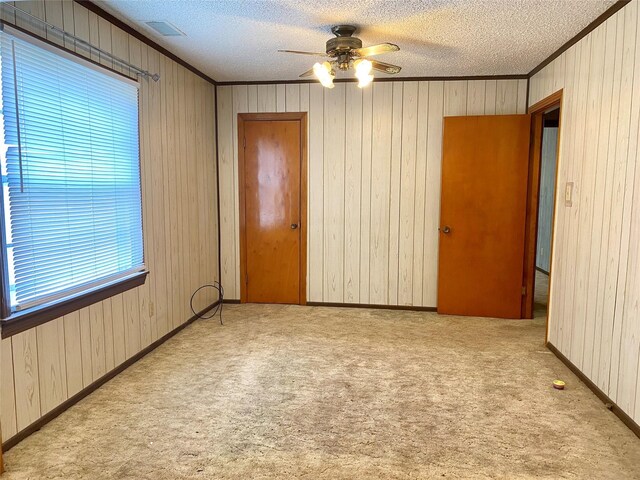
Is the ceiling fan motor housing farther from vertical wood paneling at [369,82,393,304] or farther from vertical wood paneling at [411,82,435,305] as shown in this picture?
vertical wood paneling at [411,82,435,305]

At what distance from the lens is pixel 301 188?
490cm

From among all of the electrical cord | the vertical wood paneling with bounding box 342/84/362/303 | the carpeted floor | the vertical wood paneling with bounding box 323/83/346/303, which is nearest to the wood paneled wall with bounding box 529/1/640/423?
the carpeted floor

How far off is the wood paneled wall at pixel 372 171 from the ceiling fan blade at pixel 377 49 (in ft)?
5.42

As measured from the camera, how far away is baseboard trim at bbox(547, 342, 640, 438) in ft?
7.91

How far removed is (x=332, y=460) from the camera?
2.13 m

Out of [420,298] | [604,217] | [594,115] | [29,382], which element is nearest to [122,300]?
[29,382]

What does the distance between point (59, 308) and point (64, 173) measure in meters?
0.79

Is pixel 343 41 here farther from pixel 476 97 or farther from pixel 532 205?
pixel 532 205

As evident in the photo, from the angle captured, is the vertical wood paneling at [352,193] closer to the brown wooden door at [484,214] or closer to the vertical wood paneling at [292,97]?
the vertical wood paneling at [292,97]

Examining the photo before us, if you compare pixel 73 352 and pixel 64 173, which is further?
pixel 73 352

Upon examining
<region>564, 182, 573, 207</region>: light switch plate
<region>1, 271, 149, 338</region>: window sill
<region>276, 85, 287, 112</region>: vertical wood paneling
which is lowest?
<region>1, 271, 149, 338</region>: window sill

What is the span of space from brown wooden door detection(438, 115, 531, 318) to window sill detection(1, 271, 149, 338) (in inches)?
123

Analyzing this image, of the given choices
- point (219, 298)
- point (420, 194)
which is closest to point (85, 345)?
point (219, 298)

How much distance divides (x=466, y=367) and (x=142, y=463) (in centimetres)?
231
